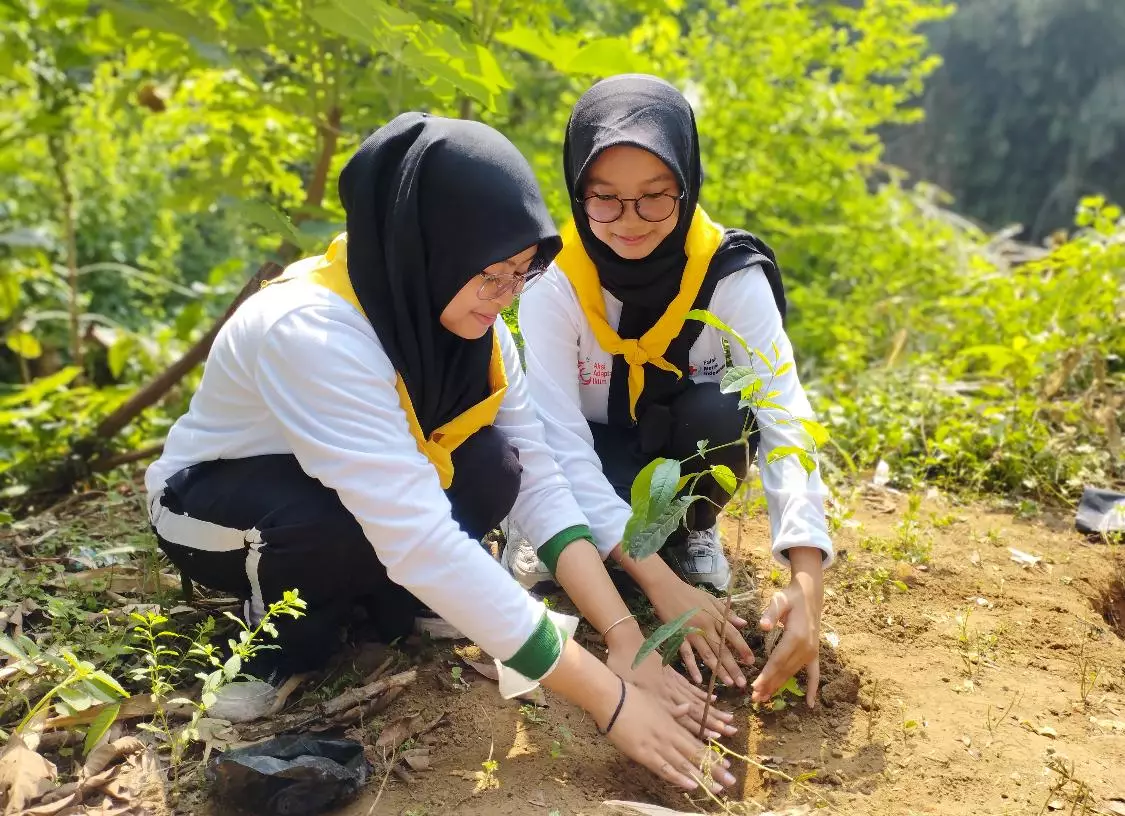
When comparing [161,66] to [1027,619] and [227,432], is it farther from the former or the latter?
[1027,619]

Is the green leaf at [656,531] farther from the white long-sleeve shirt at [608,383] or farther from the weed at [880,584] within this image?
the weed at [880,584]

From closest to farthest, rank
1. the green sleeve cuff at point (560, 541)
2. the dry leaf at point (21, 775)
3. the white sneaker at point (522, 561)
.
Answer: the dry leaf at point (21, 775)
the green sleeve cuff at point (560, 541)
the white sneaker at point (522, 561)

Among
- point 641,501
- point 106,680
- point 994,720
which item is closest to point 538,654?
point 641,501

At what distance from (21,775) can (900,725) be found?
1.63 metres

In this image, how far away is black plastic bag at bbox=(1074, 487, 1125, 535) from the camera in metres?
2.80

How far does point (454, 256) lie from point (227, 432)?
61 cm

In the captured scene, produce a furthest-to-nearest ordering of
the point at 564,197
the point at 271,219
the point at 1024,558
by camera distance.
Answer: the point at 564,197 < the point at 1024,558 < the point at 271,219

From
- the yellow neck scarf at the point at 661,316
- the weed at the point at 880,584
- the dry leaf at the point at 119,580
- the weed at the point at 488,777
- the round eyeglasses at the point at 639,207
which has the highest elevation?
the round eyeglasses at the point at 639,207

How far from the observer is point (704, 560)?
7.87 ft

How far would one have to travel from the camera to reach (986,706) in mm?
1961

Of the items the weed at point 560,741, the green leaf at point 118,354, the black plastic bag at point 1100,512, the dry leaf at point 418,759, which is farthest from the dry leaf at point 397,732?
the green leaf at point 118,354

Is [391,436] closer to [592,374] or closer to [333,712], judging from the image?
[333,712]

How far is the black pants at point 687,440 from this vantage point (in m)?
2.31

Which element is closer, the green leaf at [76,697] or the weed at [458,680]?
the green leaf at [76,697]
